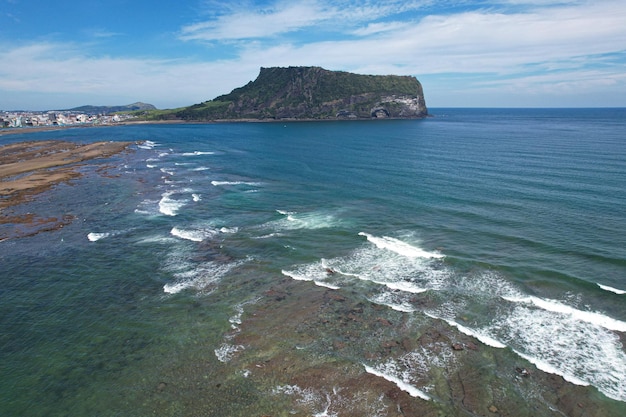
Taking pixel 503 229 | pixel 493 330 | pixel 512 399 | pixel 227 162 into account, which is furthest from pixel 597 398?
pixel 227 162

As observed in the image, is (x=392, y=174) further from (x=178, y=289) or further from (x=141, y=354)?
(x=141, y=354)

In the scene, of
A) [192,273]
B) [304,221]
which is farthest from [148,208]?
[192,273]

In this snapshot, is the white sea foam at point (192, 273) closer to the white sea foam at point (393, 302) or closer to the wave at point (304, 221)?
the wave at point (304, 221)

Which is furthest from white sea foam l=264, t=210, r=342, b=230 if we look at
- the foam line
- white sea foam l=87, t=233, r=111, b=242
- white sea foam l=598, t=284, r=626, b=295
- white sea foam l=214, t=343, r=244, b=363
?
the foam line

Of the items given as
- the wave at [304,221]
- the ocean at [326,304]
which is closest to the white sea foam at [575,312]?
the ocean at [326,304]

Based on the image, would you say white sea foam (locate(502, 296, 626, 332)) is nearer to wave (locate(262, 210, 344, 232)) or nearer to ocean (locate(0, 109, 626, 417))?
ocean (locate(0, 109, 626, 417))
